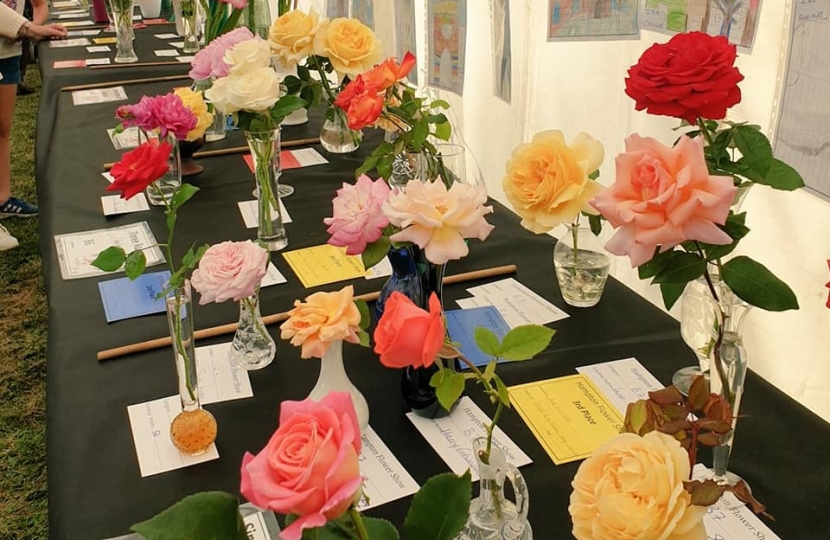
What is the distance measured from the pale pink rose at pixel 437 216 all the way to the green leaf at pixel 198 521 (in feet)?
1.21

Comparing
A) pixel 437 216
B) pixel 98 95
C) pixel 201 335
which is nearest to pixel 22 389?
pixel 98 95

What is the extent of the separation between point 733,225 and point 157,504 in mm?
590

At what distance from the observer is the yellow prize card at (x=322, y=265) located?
46.6 inches

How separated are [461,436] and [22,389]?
1.71m

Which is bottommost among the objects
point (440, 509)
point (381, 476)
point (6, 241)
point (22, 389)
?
point (22, 389)

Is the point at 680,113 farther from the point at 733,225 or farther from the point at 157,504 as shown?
the point at 157,504

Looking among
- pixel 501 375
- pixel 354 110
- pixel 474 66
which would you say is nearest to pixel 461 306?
pixel 501 375

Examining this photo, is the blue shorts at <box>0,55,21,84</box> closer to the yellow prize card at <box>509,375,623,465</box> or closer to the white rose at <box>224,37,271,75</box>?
the white rose at <box>224,37,271,75</box>

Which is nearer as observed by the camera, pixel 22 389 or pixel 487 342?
pixel 487 342

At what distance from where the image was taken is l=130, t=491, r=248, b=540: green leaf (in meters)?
0.34

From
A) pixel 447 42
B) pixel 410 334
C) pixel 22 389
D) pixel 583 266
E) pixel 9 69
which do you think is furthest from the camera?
pixel 9 69

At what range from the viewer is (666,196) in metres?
0.51

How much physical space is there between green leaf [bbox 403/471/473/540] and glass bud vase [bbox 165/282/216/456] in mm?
434

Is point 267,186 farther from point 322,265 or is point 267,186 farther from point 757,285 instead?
point 757,285
